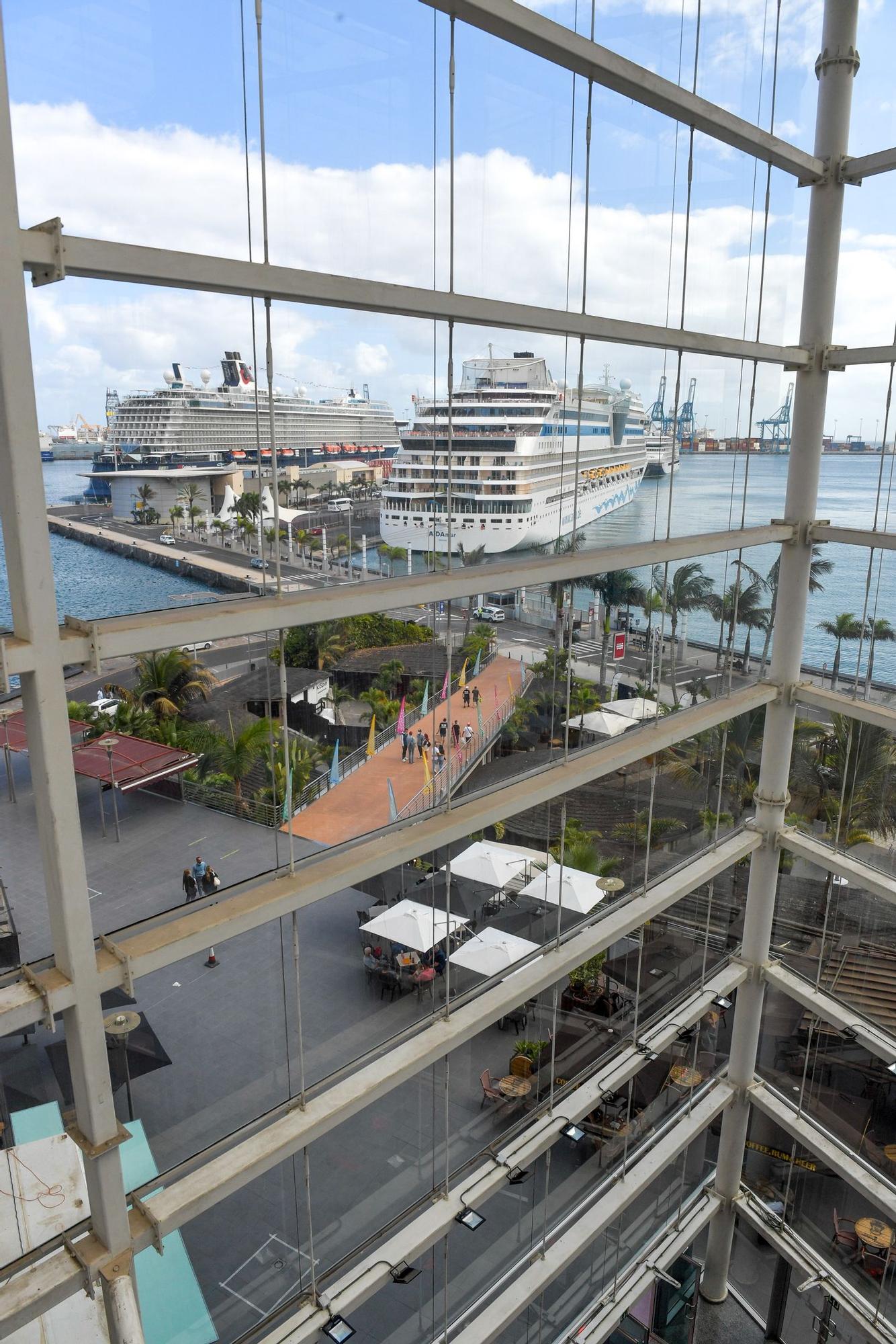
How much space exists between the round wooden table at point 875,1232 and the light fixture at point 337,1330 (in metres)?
6.12

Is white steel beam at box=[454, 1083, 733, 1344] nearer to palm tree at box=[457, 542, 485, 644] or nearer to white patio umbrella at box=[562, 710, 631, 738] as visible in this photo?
white patio umbrella at box=[562, 710, 631, 738]

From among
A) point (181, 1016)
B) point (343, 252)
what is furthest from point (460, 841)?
point (343, 252)

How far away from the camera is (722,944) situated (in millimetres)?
10047

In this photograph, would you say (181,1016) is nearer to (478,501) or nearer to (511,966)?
(511,966)

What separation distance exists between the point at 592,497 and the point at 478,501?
1.30 metres

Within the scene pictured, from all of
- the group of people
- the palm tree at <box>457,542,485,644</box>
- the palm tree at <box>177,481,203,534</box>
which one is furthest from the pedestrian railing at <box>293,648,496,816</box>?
the palm tree at <box>177,481,203,534</box>

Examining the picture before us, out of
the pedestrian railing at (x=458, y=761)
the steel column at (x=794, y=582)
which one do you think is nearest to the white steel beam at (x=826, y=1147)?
the steel column at (x=794, y=582)

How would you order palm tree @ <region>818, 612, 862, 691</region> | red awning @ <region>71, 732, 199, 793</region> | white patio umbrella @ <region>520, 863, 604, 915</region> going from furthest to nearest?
palm tree @ <region>818, 612, 862, 691</region> < white patio umbrella @ <region>520, 863, 604, 915</region> < red awning @ <region>71, 732, 199, 793</region>

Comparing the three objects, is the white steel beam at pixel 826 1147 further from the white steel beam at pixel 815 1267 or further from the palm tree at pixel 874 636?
the palm tree at pixel 874 636

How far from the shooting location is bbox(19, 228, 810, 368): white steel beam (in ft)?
12.0

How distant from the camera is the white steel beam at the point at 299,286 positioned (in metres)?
3.66

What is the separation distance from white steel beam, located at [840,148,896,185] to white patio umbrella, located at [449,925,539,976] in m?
6.99

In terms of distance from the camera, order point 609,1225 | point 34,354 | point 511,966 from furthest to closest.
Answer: point 609,1225, point 511,966, point 34,354

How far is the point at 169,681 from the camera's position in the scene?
4.75 metres
